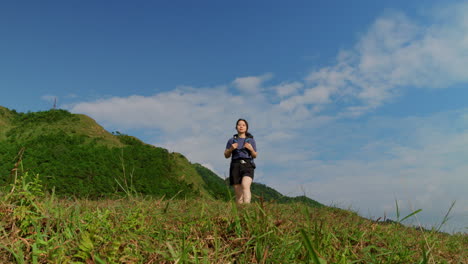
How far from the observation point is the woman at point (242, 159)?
26.3 feet

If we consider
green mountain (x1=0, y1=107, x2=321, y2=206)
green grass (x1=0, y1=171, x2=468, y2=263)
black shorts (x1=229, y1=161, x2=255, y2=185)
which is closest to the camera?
green grass (x1=0, y1=171, x2=468, y2=263)

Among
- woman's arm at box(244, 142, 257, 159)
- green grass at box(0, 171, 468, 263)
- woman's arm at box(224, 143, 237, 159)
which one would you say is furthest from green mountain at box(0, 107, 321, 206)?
green grass at box(0, 171, 468, 263)

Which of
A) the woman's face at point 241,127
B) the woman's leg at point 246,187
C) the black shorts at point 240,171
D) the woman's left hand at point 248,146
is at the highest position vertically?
the woman's face at point 241,127

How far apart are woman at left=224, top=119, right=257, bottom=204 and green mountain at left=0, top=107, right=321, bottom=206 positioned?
2.09 m

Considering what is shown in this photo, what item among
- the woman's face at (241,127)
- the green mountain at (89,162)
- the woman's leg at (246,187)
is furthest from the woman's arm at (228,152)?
the green mountain at (89,162)

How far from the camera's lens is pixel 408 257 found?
3.04 meters

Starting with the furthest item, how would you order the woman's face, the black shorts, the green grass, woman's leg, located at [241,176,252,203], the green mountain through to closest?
the green mountain
the woman's face
the black shorts
woman's leg, located at [241,176,252,203]
the green grass

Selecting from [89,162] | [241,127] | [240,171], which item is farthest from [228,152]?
[89,162]

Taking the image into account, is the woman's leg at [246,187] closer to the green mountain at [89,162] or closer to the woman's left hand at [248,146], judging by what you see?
the woman's left hand at [248,146]

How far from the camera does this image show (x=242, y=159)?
A: 817 cm

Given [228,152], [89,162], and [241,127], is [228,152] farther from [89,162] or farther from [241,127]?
[89,162]

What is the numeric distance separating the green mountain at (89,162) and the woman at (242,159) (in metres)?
2.09

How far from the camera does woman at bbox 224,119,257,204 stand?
802 centimetres

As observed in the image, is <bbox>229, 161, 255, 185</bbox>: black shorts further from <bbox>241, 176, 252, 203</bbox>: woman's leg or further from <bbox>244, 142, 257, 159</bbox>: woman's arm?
<bbox>244, 142, 257, 159</bbox>: woman's arm
